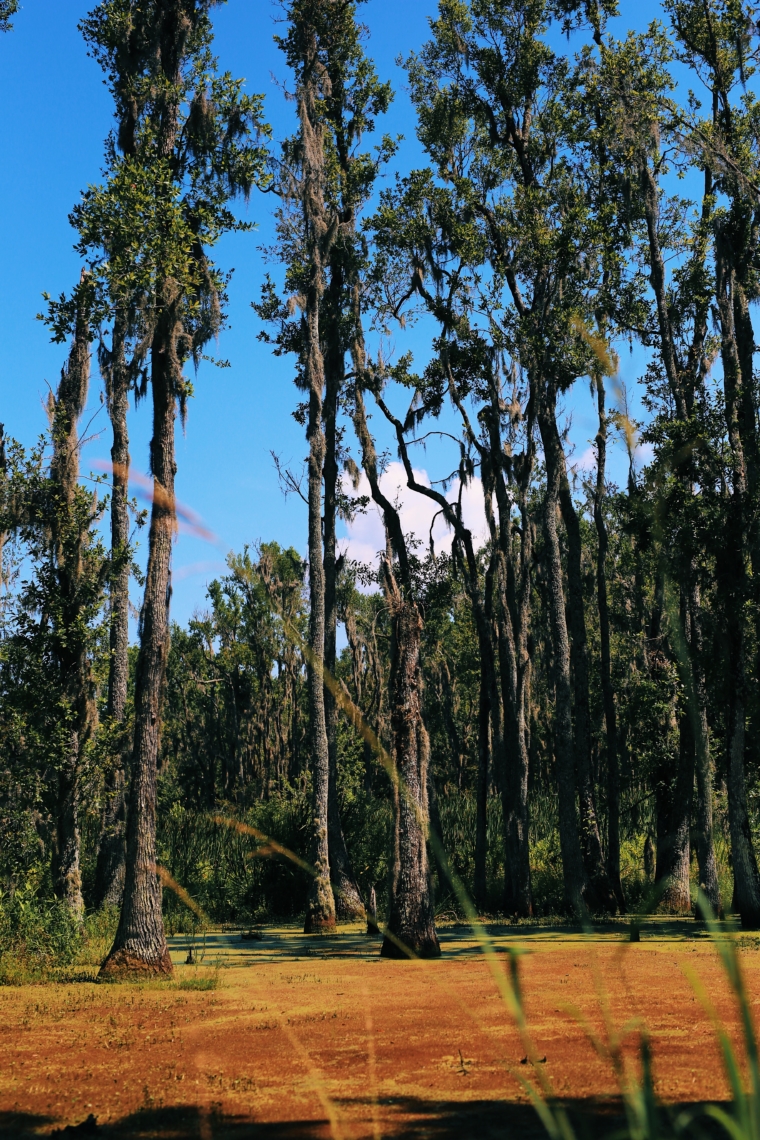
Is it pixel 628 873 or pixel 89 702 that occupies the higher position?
pixel 89 702

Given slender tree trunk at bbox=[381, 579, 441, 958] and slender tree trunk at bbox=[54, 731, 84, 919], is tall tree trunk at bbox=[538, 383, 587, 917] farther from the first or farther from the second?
slender tree trunk at bbox=[54, 731, 84, 919]

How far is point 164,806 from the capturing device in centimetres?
5209

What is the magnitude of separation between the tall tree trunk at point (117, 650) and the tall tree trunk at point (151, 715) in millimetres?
5870

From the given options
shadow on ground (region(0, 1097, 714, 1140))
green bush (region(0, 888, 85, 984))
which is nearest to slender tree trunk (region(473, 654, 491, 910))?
green bush (region(0, 888, 85, 984))

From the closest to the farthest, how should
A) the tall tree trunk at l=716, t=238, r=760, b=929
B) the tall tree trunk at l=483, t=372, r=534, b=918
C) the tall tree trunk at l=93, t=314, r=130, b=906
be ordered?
the tall tree trunk at l=716, t=238, r=760, b=929 → the tall tree trunk at l=93, t=314, r=130, b=906 → the tall tree trunk at l=483, t=372, r=534, b=918

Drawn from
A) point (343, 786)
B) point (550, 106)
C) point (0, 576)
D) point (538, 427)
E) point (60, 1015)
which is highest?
point (550, 106)

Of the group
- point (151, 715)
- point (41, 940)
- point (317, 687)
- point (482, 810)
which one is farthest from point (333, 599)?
point (41, 940)

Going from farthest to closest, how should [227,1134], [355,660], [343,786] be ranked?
1. [355,660]
2. [343,786]
3. [227,1134]

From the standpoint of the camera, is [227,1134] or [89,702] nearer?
[227,1134]

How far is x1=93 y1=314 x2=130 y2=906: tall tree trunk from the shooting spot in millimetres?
21797

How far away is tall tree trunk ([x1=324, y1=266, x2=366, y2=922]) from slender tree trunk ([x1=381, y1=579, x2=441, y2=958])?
23.7ft

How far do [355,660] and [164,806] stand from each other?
57.7 ft

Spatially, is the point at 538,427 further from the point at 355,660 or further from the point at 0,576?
the point at 355,660

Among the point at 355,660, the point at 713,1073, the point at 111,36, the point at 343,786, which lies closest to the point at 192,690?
the point at 355,660
